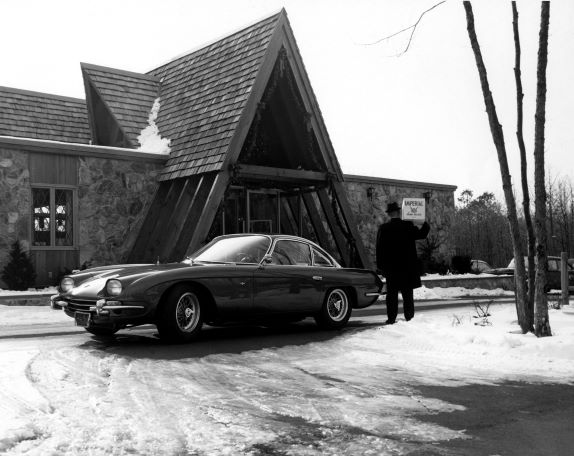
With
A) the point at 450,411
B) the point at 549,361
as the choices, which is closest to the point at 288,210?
the point at 549,361

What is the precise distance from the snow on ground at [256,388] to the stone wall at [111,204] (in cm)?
864

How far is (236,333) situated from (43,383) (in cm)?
393

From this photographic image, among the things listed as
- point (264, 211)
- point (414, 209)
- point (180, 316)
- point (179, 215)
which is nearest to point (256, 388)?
point (180, 316)

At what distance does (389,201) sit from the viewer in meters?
23.4

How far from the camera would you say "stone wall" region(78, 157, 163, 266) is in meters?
16.2

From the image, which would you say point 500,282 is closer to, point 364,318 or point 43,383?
point 364,318

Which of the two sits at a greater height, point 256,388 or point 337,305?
point 337,305

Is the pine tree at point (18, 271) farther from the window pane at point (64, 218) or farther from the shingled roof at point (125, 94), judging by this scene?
the shingled roof at point (125, 94)

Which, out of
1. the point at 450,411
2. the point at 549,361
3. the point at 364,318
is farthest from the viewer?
the point at 364,318

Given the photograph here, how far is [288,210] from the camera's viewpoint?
66.4 feet

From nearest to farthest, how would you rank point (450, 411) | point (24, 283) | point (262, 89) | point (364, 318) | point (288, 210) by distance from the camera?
1. point (450, 411)
2. point (364, 318)
3. point (24, 283)
4. point (262, 89)
5. point (288, 210)

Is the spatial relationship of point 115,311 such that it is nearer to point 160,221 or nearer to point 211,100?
point 160,221

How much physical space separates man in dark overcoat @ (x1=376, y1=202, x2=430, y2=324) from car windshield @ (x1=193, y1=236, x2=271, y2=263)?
1.80 meters

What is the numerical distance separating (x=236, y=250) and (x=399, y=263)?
2.42 metres
